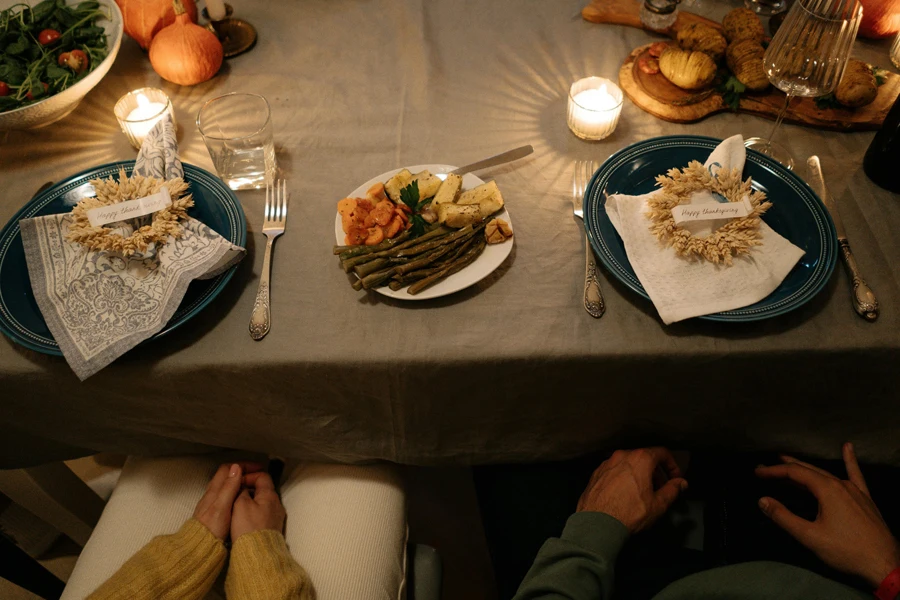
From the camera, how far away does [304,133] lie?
1.13m

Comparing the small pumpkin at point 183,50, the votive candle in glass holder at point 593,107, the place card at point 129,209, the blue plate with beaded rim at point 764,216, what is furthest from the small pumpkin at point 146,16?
the blue plate with beaded rim at point 764,216

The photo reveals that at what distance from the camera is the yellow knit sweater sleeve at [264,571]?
0.82 meters

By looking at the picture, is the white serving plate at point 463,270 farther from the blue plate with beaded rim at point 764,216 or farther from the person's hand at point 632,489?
the person's hand at point 632,489

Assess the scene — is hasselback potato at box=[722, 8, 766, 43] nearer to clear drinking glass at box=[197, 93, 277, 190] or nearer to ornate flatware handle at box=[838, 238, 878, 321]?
ornate flatware handle at box=[838, 238, 878, 321]

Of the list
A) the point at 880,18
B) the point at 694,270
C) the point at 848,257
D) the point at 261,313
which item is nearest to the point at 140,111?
the point at 261,313

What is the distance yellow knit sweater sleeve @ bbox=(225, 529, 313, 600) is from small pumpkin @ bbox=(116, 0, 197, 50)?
101 cm

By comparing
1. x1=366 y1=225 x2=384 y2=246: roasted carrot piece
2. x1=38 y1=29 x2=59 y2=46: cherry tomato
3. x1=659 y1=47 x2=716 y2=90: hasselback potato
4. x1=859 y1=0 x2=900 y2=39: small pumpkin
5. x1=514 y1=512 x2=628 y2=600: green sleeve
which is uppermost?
x1=859 y1=0 x2=900 y2=39: small pumpkin

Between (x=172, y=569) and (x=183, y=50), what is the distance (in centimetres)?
94

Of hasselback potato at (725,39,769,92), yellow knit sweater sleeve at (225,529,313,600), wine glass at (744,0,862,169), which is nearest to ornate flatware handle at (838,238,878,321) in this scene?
wine glass at (744,0,862,169)

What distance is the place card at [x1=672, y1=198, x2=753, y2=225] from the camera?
0.88 m

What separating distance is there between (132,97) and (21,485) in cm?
81

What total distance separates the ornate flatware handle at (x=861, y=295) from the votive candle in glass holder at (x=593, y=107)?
45cm

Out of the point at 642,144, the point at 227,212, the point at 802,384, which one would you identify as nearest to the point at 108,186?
the point at 227,212

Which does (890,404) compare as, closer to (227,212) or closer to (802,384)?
(802,384)
